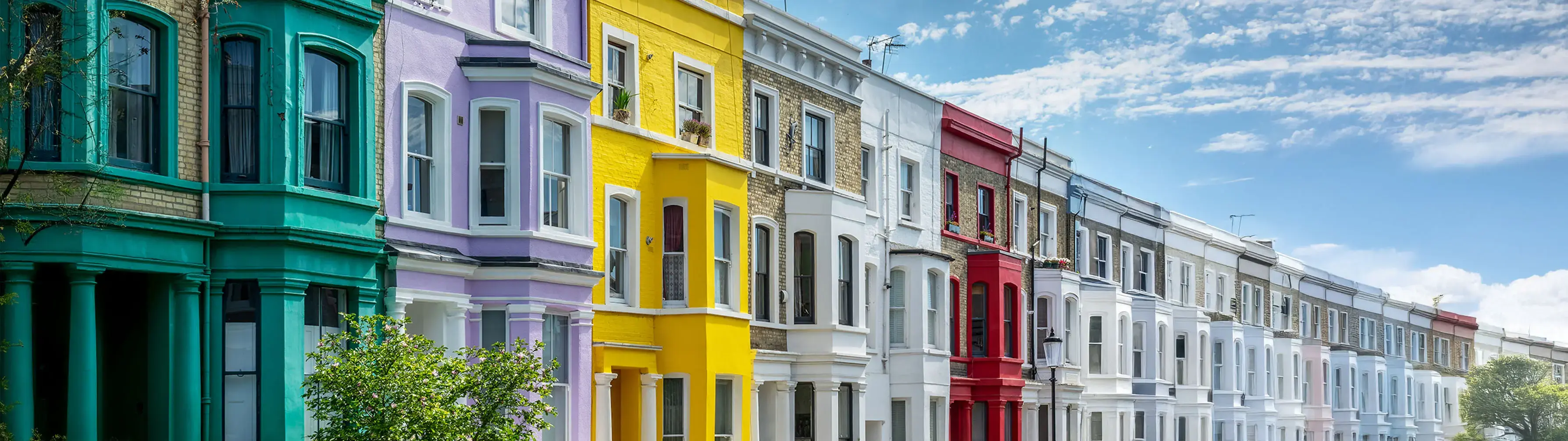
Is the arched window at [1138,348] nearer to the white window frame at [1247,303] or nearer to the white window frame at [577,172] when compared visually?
the white window frame at [1247,303]

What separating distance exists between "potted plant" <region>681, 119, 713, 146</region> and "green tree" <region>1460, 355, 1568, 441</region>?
217ft

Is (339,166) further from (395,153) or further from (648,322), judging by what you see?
(648,322)

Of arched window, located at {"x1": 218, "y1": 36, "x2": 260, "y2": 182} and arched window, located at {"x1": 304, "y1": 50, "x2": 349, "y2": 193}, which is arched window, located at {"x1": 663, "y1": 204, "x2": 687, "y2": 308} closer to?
arched window, located at {"x1": 304, "y1": 50, "x2": 349, "y2": 193}

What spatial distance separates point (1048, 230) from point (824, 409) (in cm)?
1494

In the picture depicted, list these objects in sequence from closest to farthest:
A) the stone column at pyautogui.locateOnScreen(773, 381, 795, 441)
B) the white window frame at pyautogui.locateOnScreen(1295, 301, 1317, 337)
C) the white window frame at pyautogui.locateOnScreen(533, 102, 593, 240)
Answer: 1. the white window frame at pyautogui.locateOnScreen(533, 102, 593, 240)
2. the stone column at pyautogui.locateOnScreen(773, 381, 795, 441)
3. the white window frame at pyautogui.locateOnScreen(1295, 301, 1317, 337)

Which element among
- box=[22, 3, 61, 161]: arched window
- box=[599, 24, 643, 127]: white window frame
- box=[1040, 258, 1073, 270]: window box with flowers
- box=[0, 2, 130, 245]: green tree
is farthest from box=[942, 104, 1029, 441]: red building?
box=[22, 3, 61, 161]: arched window

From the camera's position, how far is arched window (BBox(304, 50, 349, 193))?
20703 millimetres

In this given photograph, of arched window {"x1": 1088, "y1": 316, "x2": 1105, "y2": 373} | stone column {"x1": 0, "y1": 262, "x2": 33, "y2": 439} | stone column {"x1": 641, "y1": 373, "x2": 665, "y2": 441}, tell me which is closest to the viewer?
stone column {"x1": 0, "y1": 262, "x2": 33, "y2": 439}

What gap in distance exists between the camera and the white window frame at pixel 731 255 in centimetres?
3012

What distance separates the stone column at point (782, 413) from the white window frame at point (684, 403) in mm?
3461

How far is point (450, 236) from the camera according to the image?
23.8 meters

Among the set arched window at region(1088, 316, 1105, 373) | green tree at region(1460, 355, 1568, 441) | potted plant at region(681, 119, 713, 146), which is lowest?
green tree at region(1460, 355, 1568, 441)

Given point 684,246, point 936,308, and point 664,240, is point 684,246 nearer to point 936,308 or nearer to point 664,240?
point 664,240

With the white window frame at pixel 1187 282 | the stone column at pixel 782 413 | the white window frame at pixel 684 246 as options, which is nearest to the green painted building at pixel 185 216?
the white window frame at pixel 684 246
